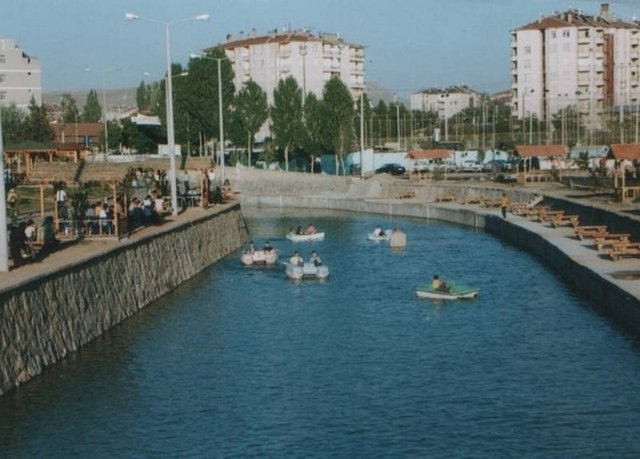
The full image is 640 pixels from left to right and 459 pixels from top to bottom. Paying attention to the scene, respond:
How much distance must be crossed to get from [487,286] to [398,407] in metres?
23.5

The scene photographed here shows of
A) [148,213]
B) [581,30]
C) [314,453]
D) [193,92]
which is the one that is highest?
[581,30]

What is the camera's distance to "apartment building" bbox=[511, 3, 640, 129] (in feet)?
565

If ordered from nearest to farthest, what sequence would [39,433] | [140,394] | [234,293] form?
[39,433] → [140,394] → [234,293]

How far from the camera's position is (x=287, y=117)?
131250 millimetres

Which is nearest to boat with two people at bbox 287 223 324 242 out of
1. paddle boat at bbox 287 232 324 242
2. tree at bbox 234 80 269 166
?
paddle boat at bbox 287 232 324 242

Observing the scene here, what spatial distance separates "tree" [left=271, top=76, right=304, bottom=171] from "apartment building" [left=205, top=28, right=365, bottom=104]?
1593 inches

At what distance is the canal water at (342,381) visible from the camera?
26.3 metres

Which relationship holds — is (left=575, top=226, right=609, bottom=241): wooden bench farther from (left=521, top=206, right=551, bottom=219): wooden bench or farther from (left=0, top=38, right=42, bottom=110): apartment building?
(left=0, top=38, right=42, bottom=110): apartment building

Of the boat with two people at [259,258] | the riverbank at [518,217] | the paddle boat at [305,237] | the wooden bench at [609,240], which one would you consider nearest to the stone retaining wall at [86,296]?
the boat with two people at [259,258]

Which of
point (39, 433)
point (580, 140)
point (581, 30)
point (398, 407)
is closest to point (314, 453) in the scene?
point (398, 407)

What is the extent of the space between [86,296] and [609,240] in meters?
27.4

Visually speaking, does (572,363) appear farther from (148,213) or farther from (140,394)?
(148,213)

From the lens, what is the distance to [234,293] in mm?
50594

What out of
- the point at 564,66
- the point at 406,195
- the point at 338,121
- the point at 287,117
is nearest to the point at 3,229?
the point at 406,195
